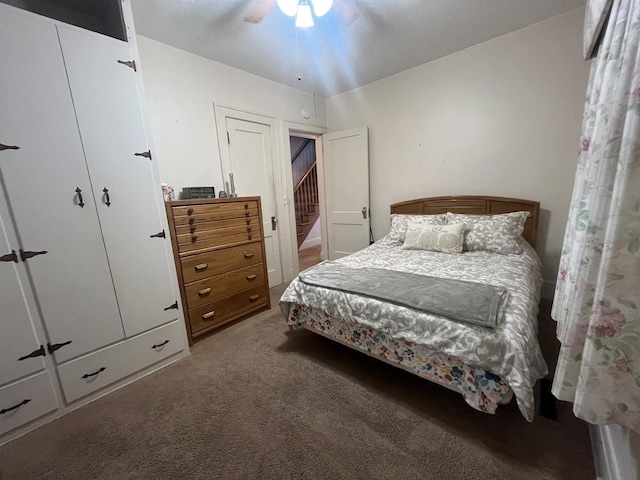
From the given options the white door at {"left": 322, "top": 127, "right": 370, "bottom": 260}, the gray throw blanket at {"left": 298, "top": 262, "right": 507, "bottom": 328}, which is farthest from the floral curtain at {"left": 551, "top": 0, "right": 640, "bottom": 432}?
the white door at {"left": 322, "top": 127, "right": 370, "bottom": 260}

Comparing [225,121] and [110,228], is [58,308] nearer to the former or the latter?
[110,228]

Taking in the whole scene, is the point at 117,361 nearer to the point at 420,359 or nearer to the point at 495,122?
the point at 420,359

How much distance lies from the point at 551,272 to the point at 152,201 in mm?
3657

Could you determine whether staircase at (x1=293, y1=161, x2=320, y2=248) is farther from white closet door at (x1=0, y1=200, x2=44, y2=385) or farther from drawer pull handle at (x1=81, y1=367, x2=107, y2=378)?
white closet door at (x1=0, y1=200, x2=44, y2=385)

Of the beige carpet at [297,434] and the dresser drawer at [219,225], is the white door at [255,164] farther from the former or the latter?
the beige carpet at [297,434]

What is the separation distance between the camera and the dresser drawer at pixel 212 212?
204 cm

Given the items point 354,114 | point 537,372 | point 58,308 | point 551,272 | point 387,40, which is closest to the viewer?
point 537,372

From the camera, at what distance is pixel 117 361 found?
1698mm

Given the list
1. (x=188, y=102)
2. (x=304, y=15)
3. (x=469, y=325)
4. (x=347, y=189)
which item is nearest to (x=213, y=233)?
(x=188, y=102)

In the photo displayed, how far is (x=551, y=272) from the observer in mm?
2629

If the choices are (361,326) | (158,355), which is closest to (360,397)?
(361,326)

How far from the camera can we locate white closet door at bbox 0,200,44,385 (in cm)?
131

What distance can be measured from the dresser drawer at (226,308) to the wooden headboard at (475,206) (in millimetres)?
2039

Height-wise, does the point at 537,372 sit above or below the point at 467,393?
above
